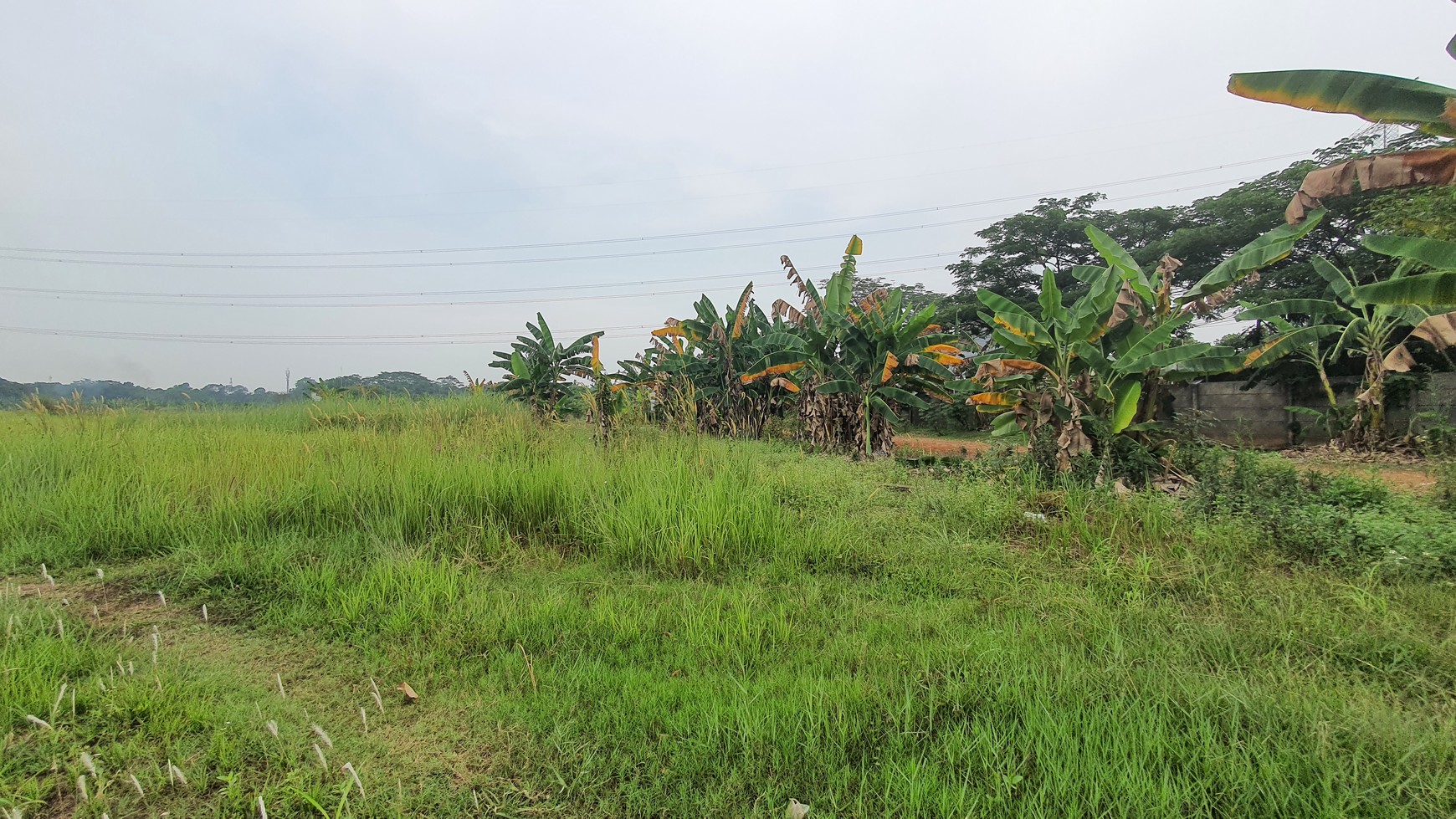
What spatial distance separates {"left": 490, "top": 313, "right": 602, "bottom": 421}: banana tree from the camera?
10.9 meters

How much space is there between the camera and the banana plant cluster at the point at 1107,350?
→ 5176 mm

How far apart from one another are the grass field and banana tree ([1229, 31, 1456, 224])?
2309 millimetres

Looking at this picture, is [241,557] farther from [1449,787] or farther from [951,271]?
[951,271]

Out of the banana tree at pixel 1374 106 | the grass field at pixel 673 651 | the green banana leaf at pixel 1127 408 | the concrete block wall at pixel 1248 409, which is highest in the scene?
the banana tree at pixel 1374 106

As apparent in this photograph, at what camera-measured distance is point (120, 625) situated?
2.75 m

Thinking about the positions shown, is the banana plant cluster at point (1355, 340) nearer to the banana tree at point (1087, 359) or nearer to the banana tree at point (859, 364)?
the banana tree at point (1087, 359)

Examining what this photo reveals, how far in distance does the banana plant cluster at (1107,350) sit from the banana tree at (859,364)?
151 cm

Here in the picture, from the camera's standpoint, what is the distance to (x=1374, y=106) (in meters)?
3.47

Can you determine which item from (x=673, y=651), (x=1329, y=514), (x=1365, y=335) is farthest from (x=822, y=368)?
(x=1365, y=335)

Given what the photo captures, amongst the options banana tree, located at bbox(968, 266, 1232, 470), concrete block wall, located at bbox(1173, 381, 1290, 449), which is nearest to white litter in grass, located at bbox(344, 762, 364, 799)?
banana tree, located at bbox(968, 266, 1232, 470)

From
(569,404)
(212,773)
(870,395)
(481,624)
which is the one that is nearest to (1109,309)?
(870,395)

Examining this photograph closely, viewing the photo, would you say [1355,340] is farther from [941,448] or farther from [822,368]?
[822,368]

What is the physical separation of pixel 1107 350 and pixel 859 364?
287cm

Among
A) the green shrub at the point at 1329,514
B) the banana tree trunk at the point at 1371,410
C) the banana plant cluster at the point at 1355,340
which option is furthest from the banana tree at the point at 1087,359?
the banana tree trunk at the point at 1371,410
